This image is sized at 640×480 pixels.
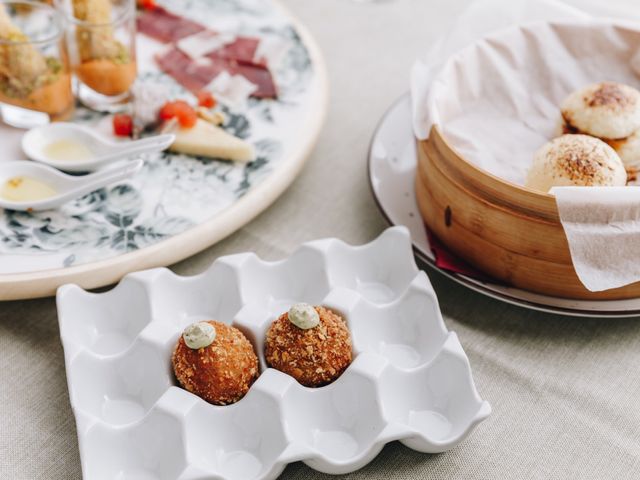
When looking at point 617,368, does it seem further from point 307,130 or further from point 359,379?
point 307,130

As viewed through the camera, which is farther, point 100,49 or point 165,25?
point 165,25

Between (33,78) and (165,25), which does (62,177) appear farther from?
(165,25)

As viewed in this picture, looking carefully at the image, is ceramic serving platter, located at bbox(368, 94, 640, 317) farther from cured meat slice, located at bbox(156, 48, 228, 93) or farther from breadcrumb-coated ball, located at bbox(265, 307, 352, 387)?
cured meat slice, located at bbox(156, 48, 228, 93)

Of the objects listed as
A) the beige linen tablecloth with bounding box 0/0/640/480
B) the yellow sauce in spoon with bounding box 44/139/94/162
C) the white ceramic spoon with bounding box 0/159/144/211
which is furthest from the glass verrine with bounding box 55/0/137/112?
the beige linen tablecloth with bounding box 0/0/640/480

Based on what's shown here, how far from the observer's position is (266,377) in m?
0.96

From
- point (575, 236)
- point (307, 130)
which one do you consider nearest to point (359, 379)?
point (575, 236)

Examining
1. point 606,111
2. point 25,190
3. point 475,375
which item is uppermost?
point 606,111

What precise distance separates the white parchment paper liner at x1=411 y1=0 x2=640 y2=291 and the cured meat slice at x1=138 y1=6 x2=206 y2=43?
2.06 ft

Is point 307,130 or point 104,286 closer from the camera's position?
point 104,286

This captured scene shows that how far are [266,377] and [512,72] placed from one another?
0.88m

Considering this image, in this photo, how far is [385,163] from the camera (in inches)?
Answer: 54.9

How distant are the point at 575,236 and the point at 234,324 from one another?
509 mm

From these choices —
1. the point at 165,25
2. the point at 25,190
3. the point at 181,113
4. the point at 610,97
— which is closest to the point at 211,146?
the point at 181,113

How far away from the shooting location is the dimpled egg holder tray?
91 centimetres
